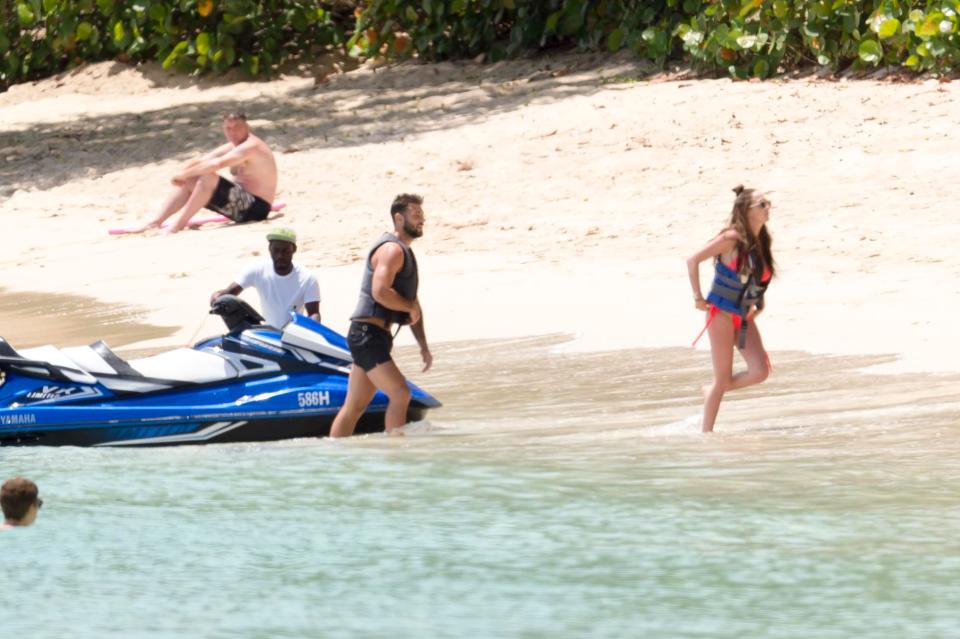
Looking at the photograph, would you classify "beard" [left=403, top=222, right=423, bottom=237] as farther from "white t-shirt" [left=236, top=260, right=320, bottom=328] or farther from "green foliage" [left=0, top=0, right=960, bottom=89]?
"green foliage" [left=0, top=0, right=960, bottom=89]

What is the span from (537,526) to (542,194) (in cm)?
1023

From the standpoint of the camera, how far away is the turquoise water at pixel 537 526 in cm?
686

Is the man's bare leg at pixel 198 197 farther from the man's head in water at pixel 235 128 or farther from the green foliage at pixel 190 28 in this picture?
the green foliage at pixel 190 28

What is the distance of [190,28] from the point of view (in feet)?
83.4

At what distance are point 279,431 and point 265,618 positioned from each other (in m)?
2.55

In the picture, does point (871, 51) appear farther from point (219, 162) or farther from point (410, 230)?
point (410, 230)

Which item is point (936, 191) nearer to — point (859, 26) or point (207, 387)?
point (859, 26)

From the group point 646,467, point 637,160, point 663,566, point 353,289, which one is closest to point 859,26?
point 637,160

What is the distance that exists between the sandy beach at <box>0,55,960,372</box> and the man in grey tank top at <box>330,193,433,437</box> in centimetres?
319

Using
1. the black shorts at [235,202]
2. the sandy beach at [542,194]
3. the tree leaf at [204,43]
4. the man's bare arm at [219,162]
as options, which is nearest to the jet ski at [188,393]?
the sandy beach at [542,194]

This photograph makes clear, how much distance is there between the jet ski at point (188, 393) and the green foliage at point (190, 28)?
15191 mm

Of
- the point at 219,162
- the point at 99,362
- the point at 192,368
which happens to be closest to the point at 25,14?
the point at 219,162

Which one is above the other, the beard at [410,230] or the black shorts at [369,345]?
the beard at [410,230]

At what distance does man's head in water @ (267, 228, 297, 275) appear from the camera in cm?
1012
